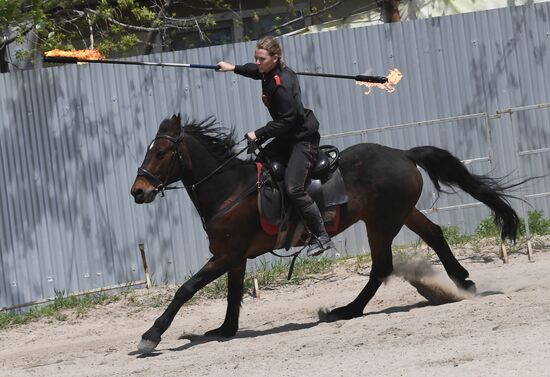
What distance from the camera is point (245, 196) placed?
9.73m

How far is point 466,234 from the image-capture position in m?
13.7

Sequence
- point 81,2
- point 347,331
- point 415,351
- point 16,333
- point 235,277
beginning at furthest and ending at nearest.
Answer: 1. point 81,2
2. point 16,333
3. point 235,277
4. point 347,331
5. point 415,351

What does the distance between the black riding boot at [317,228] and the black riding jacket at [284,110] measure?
26.0 inches

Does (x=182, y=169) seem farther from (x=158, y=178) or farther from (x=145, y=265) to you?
(x=145, y=265)

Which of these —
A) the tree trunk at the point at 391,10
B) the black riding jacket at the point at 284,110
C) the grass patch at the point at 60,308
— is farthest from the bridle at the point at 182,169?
the tree trunk at the point at 391,10

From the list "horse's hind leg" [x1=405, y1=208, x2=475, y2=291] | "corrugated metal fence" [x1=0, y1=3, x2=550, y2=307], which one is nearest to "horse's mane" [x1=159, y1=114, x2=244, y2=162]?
"horse's hind leg" [x1=405, y1=208, x2=475, y2=291]

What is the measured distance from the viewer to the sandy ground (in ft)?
24.6

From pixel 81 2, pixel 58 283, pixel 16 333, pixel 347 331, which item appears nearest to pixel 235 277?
pixel 347 331

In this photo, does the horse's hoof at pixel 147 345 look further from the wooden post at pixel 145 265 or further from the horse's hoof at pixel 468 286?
the wooden post at pixel 145 265

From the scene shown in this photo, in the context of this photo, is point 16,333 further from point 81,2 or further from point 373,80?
point 81,2

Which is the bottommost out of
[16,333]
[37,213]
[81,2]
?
[16,333]

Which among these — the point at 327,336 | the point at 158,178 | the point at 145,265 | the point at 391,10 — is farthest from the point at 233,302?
the point at 391,10

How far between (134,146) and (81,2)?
12.8 feet

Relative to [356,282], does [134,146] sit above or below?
above
